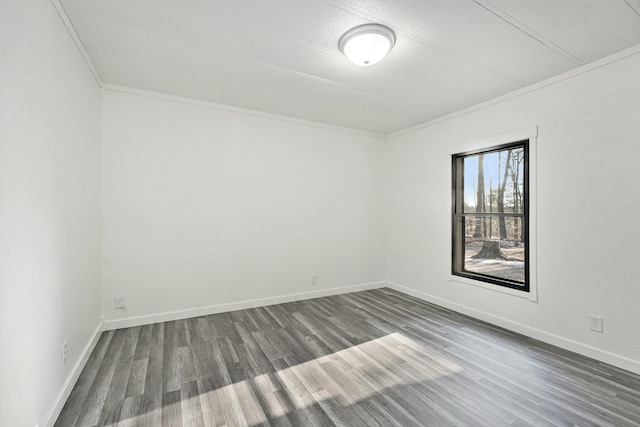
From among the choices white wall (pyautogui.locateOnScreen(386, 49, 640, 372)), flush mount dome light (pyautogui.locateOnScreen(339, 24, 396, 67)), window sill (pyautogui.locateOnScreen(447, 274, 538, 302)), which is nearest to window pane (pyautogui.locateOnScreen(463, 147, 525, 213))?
white wall (pyautogui.locateOnScreen(386, 49, 640, 372))

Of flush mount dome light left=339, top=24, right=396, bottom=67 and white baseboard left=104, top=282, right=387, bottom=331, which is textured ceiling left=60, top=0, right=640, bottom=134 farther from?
white baseboard left=104, top=282, right=387, bottom=331

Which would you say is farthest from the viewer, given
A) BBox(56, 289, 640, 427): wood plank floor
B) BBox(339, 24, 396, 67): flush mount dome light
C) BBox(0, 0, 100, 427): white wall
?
BBox(339, 24, 396, 67): flush mount dome light

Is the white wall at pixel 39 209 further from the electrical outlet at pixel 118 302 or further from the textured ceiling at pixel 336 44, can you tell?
the electrical outlet at pixel 118 302

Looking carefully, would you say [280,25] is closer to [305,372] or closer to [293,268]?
[305,372]

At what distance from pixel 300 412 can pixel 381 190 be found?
3725mm

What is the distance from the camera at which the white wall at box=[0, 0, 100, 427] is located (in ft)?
4.28

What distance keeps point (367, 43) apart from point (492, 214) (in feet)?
8.17

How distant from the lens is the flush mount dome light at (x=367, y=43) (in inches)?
81.7

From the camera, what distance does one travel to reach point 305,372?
2309 mm

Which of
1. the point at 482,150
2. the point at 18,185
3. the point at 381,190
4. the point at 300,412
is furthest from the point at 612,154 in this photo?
the point at 18,185

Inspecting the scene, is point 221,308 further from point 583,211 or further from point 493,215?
point 583,211

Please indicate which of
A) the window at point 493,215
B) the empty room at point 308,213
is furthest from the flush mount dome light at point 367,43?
the window at point 493,215

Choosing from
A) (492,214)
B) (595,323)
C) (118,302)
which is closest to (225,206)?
(118,302)

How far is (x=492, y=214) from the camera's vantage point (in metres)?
3.45
